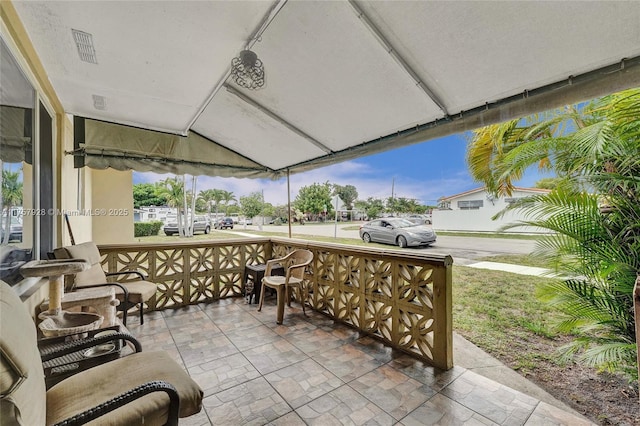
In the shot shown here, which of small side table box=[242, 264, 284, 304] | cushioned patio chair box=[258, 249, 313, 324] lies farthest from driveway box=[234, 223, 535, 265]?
small side table box=[242, 264, 284, 304]

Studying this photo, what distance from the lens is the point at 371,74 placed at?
231 cm

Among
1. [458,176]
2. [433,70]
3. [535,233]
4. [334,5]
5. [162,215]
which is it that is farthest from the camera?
[162,215]

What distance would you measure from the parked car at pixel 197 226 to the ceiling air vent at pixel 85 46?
10309 mm

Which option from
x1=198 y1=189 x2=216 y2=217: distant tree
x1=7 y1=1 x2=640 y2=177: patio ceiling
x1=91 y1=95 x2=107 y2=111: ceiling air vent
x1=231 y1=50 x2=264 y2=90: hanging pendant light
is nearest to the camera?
x1=7 y1=1 x2=640 y2=177: patio ceiling

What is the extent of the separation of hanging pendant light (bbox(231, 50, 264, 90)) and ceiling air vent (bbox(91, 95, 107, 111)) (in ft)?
6.10

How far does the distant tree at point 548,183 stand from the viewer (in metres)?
2.42

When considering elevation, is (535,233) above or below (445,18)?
below

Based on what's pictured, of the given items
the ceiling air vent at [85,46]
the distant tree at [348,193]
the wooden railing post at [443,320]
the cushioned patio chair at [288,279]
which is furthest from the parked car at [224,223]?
the wooden railing post at [443,320]

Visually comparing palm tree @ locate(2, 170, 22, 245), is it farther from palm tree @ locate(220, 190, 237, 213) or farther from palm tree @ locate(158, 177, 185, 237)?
palm tree @ locate(220, 190, 237, 213)

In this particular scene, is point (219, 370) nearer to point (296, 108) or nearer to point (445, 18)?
point (296, 108)

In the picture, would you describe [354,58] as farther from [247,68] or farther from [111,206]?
[111,206]

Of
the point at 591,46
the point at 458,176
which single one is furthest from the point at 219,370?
the point at 458,176

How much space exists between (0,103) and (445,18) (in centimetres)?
278

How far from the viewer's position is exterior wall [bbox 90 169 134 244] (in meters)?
5.30
